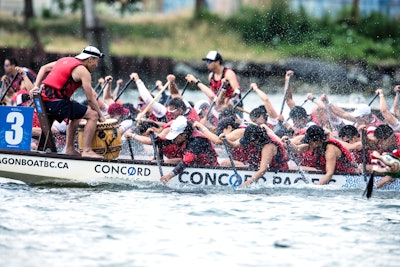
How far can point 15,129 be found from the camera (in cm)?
1612

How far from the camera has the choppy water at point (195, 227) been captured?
12.8 m

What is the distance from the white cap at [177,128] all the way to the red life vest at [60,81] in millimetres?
1564

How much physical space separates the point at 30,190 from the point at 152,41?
2587cm

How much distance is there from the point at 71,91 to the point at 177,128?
5.37ft

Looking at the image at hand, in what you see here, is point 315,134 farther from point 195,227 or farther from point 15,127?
point 15,127

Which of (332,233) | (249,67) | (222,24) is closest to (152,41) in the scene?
(222,24)

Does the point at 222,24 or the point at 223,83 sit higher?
the point at 222,24

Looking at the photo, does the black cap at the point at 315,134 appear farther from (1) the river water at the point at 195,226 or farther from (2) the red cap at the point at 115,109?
(2) the red cap at the point at 115,109

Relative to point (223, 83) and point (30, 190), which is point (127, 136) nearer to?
point (30, 190)

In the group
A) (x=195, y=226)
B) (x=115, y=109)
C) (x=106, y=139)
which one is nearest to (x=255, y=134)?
(x=195, y=226)

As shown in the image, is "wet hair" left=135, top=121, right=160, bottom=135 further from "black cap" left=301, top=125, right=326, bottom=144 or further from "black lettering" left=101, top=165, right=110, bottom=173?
"black cap" left=301, top=125, right=326, bottom=144

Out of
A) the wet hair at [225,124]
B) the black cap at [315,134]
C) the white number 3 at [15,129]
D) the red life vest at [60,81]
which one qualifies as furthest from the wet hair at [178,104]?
the white number 3 at [15,129]

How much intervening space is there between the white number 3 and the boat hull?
196mm

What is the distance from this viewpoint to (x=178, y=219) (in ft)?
48.2
